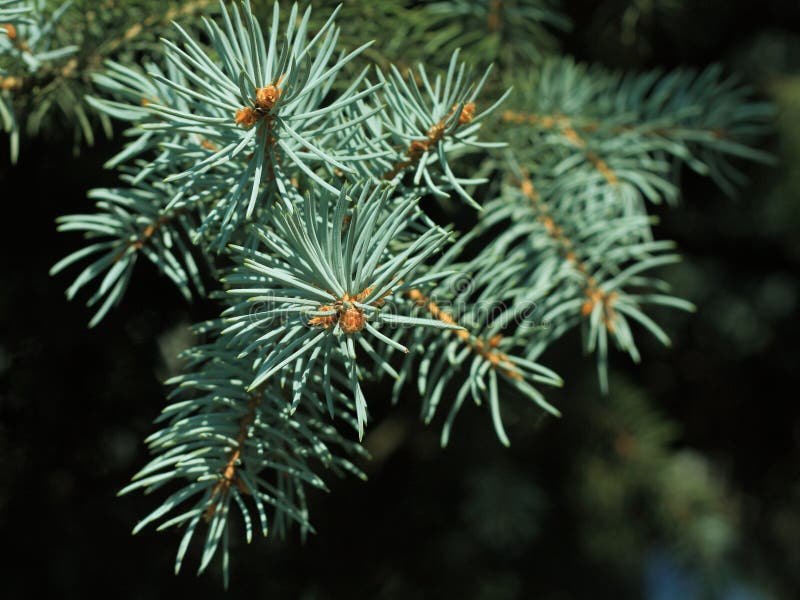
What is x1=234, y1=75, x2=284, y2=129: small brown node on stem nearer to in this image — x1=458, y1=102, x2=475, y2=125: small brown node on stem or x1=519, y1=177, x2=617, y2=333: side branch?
x1=458, y1=102, x2=475, y2=125: small brown node on stem

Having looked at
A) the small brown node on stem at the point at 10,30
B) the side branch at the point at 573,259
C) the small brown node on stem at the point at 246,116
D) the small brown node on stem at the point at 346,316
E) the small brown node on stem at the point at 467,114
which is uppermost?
the small brown node on stem at the point at 10,30

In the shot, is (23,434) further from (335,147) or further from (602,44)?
(602,44)

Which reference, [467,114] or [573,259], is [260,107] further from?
[573,259]

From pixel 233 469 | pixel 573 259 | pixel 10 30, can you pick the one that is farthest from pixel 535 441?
pixel 10 30

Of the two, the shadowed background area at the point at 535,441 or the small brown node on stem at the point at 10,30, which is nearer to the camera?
the small brown node on stem at the point at 10,30

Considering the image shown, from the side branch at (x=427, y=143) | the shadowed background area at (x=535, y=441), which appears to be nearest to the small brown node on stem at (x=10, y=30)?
the shadowed background area at (x=535, y=441)

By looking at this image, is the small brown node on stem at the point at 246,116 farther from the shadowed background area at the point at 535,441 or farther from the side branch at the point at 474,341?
the shadowed background area at the point at 535,441

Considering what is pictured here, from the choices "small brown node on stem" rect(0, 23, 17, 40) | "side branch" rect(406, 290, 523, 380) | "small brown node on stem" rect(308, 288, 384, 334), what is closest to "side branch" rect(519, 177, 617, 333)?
"side branch" rect(406, 290, 523, 380)

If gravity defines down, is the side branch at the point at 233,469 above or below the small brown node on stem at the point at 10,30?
below
